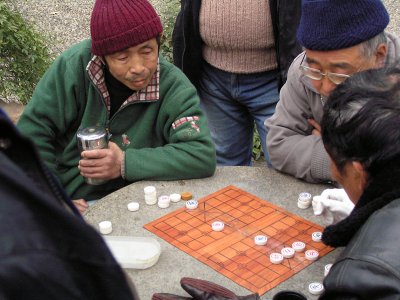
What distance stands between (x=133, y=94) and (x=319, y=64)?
923mm

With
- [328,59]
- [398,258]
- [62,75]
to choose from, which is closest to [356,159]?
[398,258]

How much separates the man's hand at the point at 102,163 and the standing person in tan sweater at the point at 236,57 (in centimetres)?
103

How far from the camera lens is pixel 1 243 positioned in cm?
77

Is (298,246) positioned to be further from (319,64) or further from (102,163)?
(102,163)

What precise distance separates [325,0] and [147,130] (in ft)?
3.50

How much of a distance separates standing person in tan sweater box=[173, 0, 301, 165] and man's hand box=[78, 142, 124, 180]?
103 cm

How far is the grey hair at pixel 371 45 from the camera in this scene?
2471mm

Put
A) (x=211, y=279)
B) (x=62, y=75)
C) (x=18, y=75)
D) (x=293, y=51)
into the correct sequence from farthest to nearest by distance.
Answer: (x=18, y=75)
(x=293, y=51)
(x=62, y=75)
(x=211, y=279)

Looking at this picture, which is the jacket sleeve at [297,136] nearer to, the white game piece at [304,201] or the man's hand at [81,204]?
the white game piece at [304,201]

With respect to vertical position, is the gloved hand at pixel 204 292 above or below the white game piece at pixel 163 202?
above

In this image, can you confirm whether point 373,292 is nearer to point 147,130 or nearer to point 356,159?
point 356,159

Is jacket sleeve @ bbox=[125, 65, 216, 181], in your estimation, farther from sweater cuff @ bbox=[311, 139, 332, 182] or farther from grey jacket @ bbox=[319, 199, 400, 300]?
grey jacket @ bbox=[319, 199, 400, 300]

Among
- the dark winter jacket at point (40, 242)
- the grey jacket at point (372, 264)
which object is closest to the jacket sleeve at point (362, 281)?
the grey jacket at point (372, 264)

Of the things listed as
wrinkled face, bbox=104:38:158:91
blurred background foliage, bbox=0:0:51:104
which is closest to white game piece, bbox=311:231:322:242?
wrinkled face, bbox=104:38:158:91
